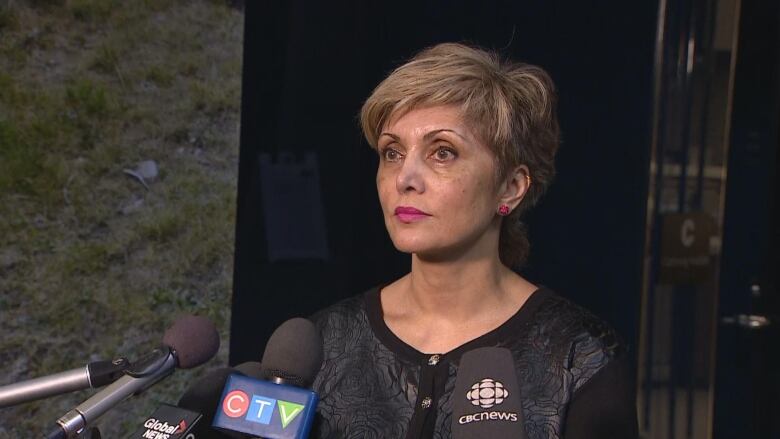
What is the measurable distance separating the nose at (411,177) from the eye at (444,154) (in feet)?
0.10

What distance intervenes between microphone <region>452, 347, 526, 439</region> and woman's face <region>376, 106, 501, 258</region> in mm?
362

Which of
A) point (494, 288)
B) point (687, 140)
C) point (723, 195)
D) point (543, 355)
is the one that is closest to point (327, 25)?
point (494, 288)

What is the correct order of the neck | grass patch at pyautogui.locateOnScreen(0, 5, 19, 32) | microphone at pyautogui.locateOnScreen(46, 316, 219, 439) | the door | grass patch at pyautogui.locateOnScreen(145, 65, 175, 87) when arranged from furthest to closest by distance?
the door → grass patch at pyautogui.locateOnScreen(145, 65, 175, 87) → grass patch at pyautogui.locateOnScreen(0, 5, 19, 32) → the neck → microphone at pyautogui.locateOnScreen(46, 316, 219, 439)

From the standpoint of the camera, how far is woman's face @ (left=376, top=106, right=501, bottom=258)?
1505 mm

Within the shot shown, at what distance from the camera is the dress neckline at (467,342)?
A: 1564 millimetres

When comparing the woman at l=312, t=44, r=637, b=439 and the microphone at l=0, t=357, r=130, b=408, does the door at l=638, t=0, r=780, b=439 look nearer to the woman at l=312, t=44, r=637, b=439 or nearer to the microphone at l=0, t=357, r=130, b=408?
the woman at l=312, t=44, r=637, b=439

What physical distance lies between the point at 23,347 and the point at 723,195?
2419mm

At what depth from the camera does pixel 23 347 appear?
6.59 ft

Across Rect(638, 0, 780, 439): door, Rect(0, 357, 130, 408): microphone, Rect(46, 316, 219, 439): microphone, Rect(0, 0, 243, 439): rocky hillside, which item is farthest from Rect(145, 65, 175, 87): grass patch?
Rect(638, 0, 780, 439): door

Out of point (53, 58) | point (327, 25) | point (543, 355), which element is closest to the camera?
point (543, 355)

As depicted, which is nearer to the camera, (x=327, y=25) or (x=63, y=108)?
(x=63, y=108)

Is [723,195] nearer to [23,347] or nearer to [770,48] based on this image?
[770,48]

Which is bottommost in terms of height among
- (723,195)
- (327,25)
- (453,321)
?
(453,321)

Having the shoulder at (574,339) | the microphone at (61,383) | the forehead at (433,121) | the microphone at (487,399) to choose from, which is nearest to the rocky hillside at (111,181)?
the forehead at (433,121)
